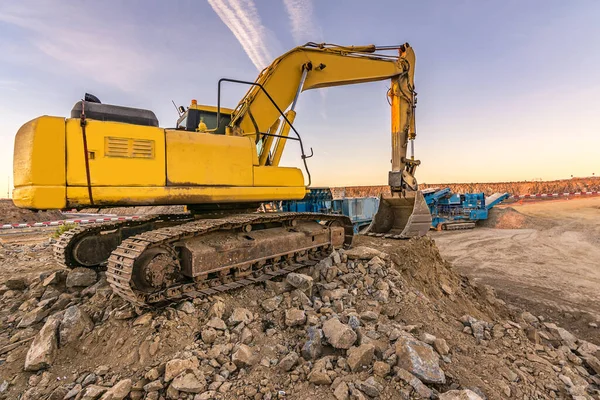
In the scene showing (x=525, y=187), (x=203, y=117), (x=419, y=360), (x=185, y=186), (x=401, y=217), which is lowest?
(x=419, y=360)

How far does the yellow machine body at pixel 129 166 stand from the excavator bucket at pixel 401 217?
3712 mm

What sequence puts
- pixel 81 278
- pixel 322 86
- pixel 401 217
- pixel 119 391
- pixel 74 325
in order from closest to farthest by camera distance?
pixel 119 391 → pixel 74 325 → pixel 81 278 → pixel 322 86 → pixel 401 217

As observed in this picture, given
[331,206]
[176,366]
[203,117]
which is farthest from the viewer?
[331,206]

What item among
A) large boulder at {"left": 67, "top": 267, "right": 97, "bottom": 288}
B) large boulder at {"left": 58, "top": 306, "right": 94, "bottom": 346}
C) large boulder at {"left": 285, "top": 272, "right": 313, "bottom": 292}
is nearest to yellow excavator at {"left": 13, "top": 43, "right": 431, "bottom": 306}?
large boulder at {"left": 285, "top": 272, "right": 313, "bottom": 292}

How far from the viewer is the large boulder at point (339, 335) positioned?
2875 millimetres

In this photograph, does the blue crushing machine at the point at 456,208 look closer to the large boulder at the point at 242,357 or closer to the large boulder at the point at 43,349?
the large boulder at the point at 242,357

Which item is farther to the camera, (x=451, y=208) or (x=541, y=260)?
(x=451, y=208)

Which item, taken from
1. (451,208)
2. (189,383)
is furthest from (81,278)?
(451,208)

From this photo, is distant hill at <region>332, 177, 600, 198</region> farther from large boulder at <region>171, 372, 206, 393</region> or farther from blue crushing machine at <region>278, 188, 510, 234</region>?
large boulder at <region>171, 372, 206, 393</region>

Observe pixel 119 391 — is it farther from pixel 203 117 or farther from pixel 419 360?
pixel 203 117

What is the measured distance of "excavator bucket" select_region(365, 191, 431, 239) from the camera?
6.76m

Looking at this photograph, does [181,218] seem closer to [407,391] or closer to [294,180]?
[294,180]

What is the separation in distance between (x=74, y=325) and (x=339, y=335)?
259cm

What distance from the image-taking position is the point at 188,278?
12.1ft
